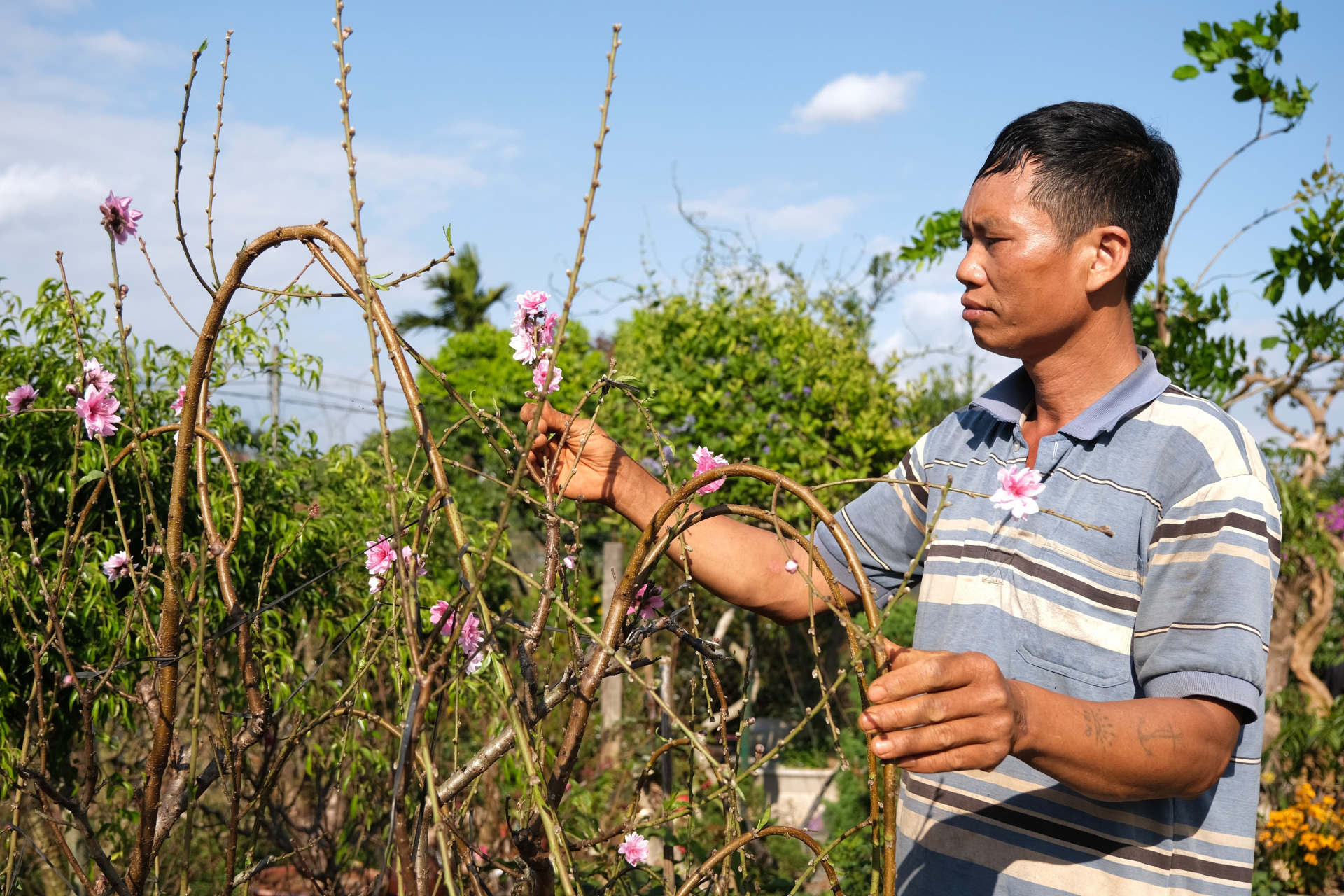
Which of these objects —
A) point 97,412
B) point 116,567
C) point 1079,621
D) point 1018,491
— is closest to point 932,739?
point 1018,491

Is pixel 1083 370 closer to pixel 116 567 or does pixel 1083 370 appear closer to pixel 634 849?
pixel 634 849

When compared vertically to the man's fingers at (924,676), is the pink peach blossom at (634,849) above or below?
below

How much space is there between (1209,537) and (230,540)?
127 cm

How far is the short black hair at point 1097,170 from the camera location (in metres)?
1.48

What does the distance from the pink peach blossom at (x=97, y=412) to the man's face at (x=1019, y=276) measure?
1377 mm

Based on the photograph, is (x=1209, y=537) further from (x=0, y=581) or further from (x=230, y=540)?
(x=0, y=581)

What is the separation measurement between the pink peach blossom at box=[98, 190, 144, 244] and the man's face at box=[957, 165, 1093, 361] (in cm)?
133

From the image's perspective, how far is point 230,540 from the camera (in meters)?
1.31

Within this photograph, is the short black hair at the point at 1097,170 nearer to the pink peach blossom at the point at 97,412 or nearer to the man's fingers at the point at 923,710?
the man's fingers at the point at 923,710

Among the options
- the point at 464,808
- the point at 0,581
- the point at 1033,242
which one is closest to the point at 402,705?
the point at 464,808

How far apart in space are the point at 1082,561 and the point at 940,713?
607 mm

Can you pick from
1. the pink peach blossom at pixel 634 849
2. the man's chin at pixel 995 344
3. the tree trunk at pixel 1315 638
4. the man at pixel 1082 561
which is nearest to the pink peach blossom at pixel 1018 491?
the man at pixel 1082 561

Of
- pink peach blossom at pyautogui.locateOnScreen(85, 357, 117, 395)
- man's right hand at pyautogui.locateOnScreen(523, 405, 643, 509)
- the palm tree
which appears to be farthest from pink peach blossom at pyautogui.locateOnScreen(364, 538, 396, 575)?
the palm tree

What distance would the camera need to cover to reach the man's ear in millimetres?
1485
